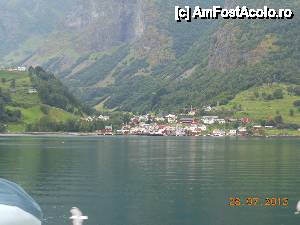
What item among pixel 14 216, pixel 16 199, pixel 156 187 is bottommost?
pixel 156 187

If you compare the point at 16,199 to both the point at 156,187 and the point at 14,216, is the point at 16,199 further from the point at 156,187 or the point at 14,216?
the point at 156,187

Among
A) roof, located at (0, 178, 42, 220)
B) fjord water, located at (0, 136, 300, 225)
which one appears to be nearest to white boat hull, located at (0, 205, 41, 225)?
roof, located at (0, 178, 42, 220)

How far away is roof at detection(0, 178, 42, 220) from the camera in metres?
11.4

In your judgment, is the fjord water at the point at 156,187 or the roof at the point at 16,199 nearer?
the roof at the point at 16,199

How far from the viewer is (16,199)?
11516mm

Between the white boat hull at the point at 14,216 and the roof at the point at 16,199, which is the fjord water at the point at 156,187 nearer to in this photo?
the roof at the point at 16,199

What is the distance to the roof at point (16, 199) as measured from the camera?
11.4 meters

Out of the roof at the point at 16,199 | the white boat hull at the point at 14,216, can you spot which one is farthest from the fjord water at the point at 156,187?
the white boat hull at the point at 14,216

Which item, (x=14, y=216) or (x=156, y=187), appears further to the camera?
(x=156, y=187)

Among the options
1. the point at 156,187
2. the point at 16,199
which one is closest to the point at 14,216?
the point at 16,199

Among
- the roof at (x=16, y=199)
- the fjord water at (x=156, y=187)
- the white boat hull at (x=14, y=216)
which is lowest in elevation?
the fjord water at (x=156, y=187)

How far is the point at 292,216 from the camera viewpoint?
59969 mm

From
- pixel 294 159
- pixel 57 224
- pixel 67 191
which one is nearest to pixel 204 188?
pixel 67 191

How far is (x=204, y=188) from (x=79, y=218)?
73.4 m
